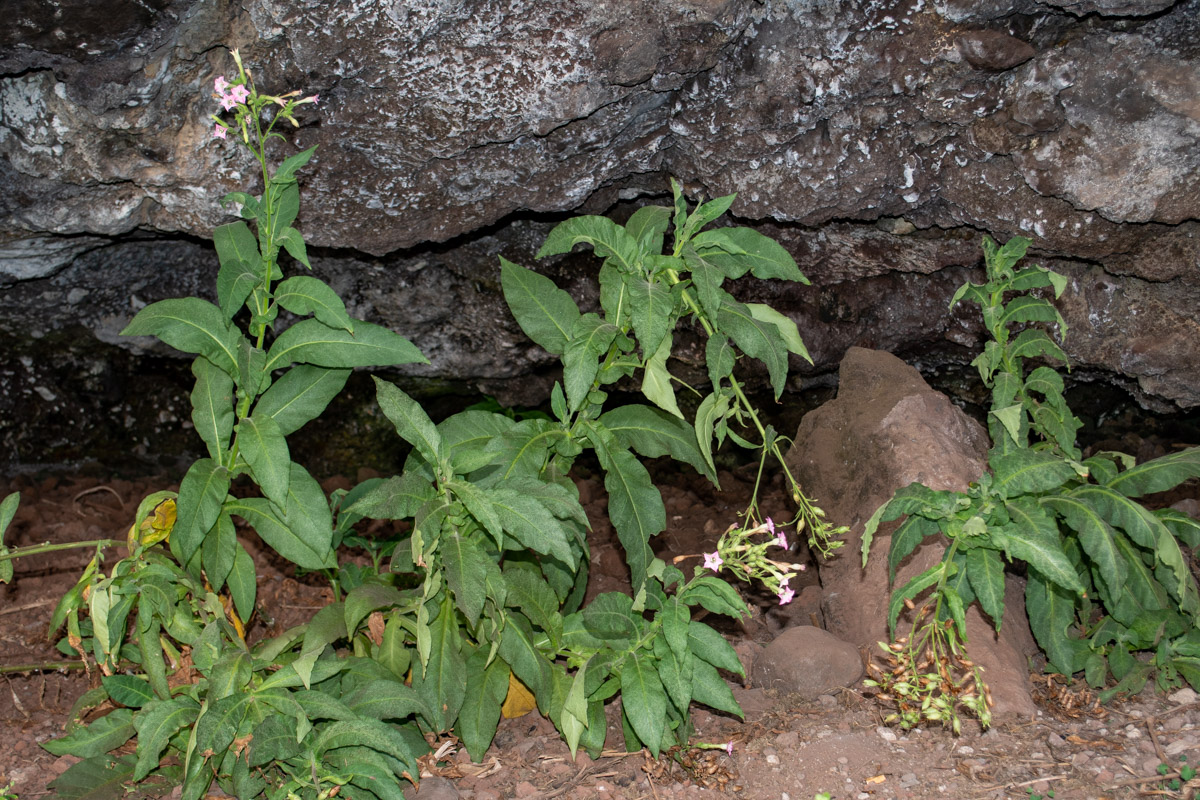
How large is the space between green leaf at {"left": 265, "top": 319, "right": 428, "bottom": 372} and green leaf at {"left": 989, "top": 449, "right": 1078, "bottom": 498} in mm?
1536

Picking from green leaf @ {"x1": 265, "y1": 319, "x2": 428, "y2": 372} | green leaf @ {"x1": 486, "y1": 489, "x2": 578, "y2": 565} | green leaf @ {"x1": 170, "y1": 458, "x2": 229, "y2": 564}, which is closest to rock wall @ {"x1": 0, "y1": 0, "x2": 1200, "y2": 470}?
green leaf @ {"x1": 265, "y1": 319, "x2": 428, "y2": 372}

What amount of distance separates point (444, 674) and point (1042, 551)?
1516mm

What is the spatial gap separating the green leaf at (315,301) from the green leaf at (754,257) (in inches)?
36.4

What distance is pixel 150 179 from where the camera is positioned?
3.19 metres

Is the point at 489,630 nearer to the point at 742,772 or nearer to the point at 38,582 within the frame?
the point at 742,772

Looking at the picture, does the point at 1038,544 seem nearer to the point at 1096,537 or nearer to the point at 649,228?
the point at 1096,537

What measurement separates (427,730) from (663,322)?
1321 mm

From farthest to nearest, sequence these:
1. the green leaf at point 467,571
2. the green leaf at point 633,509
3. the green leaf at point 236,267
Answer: the green leaf at point 633,509 < the green leaf at point 236,267 < the green leaf at point 467,571

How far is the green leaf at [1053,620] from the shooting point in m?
2.59

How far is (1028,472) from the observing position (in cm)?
229

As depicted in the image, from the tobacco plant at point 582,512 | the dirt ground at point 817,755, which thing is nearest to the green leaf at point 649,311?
the tobacco plant at point 582,512

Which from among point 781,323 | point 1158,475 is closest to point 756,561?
point 781,323

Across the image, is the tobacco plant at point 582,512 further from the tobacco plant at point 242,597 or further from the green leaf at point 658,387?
the tobacco plant at point 242,597

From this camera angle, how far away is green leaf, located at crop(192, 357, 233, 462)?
238 centimetres
